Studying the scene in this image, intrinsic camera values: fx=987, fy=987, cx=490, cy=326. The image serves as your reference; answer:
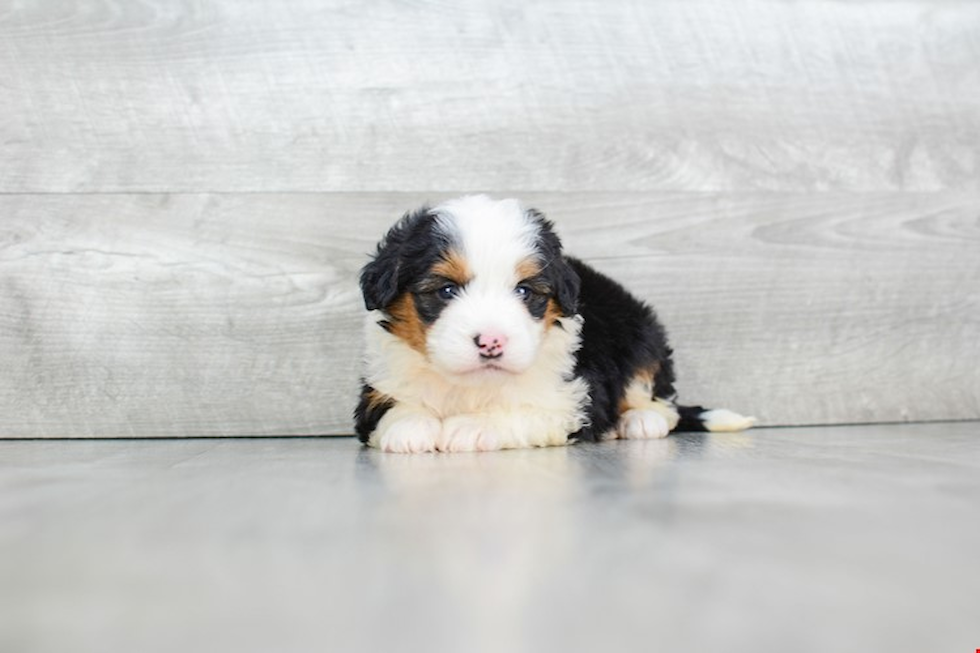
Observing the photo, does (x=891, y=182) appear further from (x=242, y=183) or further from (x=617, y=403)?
(x=242, y=183)

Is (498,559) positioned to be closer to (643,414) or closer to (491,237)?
(491,237)

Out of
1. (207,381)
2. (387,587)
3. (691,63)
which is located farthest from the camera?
(691,63)

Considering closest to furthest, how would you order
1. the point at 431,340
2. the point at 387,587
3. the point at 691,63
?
the point at 387,587 < the point at 431,340 < the point at 691,63

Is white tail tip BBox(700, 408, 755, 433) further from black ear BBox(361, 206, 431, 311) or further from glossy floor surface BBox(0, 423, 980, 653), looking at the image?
black ear BBox(361, 206, 431, 311)

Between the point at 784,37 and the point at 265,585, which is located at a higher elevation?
the point at 784,37

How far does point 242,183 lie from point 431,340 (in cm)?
109

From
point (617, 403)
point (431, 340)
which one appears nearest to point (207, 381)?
point (431, 340)

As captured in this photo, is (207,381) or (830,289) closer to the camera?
(207,381)

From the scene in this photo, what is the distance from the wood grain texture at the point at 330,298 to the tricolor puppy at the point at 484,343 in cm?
53

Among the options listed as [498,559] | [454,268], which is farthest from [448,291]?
[498,559]

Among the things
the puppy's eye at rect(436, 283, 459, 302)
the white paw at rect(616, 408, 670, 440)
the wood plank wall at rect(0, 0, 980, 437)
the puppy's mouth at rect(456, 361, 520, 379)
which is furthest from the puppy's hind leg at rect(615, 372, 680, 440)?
the puppy's eye at rect(436, 283, 459, 302)

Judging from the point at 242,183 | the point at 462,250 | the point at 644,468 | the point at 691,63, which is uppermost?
the point at 691,63

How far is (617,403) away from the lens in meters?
2.65

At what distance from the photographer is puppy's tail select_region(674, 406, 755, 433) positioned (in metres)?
2.85
